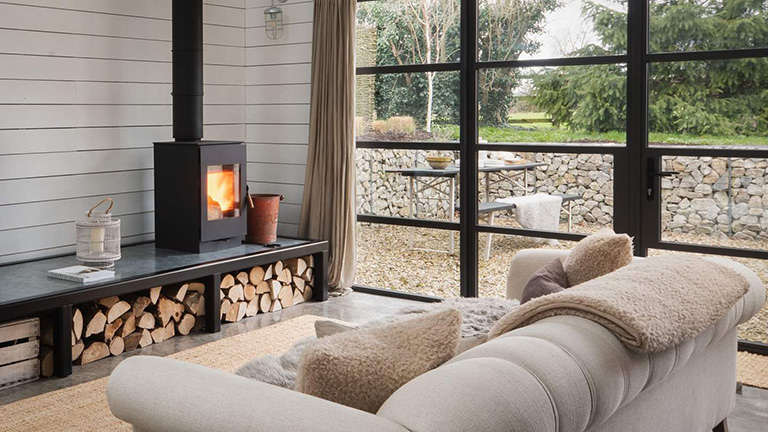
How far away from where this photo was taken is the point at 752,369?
4062 mm

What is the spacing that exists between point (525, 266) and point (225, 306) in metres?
2.22

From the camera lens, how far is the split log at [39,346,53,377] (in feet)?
13.0

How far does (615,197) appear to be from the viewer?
15.7 feet

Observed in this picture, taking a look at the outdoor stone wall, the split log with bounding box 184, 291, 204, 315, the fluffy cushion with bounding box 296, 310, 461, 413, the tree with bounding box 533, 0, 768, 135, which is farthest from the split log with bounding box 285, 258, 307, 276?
the fluffy cushion with bounding box 296, 310, 461, 413

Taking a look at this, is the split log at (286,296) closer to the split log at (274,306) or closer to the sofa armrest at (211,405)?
the split log at (274,306)

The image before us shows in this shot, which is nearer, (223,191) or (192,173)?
(192,173)

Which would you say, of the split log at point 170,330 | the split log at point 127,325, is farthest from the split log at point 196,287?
the split log at point 127,325

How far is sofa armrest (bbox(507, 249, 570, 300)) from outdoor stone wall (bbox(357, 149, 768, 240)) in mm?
1412

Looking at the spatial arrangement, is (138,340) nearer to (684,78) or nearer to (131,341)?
(131,341)

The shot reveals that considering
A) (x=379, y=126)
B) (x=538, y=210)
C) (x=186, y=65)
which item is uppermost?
(x=186, y=65)

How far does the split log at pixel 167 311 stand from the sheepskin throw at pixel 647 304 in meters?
2.96

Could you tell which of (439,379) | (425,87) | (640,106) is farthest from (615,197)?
(439,379)

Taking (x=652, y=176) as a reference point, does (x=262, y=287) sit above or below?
below

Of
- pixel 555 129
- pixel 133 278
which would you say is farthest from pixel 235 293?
pixel 555 129
